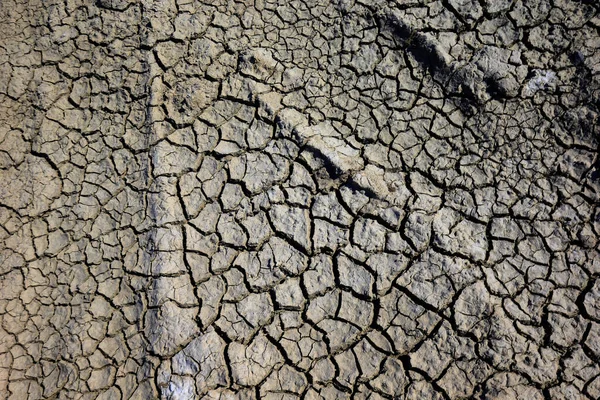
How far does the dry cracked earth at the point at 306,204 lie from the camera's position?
221cm

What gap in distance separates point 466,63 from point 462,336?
151cm

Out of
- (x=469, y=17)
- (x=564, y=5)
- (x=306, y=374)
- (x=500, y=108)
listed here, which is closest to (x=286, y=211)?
(x=306, y=374)

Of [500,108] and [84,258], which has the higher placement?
[500,108]

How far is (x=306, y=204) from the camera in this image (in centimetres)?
258

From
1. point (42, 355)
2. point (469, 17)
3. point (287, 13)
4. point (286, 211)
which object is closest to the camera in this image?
point (42, 355)

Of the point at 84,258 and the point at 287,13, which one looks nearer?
the point at 84,258

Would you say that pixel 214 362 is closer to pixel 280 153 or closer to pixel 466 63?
pixel 280 153

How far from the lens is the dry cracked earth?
221cm

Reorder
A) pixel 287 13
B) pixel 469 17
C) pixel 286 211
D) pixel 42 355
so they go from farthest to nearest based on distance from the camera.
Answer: pixel 287 13 < pixel 469 17 < pixel 286 211 < pixel 42 355

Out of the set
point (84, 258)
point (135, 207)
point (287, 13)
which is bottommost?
point (84, 258)

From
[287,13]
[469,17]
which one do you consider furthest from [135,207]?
[469,17]

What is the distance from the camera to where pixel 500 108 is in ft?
8.57

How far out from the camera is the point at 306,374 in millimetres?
2211

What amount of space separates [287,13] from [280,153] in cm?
102
